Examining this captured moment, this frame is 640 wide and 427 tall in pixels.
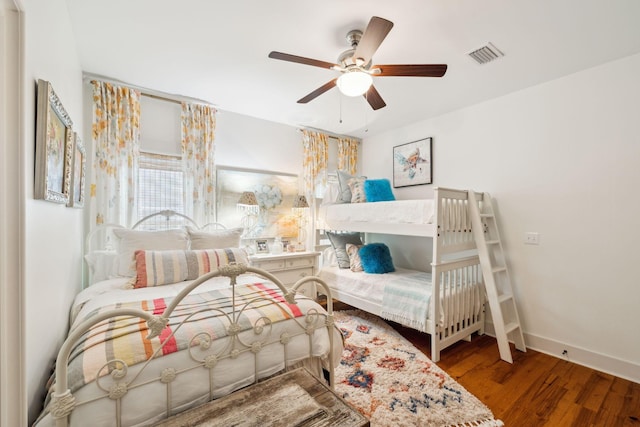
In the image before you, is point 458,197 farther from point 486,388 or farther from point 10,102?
point 10,102

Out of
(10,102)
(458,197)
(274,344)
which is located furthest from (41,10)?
(458,197)

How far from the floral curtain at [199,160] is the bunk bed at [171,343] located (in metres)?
0.95

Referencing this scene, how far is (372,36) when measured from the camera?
154cm

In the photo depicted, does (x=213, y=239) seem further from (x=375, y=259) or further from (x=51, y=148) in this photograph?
(x=375, y=259)

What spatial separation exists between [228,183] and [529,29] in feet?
10.1

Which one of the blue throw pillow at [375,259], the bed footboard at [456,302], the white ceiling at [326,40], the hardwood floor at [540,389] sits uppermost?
the white ceiling at [326,40]

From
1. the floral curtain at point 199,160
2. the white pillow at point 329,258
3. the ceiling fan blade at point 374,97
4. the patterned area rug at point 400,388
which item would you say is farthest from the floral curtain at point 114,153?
the patterned area rug at point 400,388

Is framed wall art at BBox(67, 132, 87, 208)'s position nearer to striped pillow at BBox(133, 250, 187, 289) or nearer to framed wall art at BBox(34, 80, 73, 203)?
framed wall art at BBox(34, 80, 73, 203)

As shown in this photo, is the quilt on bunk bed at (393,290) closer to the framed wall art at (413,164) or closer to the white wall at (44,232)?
the framed wall art at (413,164)

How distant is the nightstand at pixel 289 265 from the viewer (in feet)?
10.1

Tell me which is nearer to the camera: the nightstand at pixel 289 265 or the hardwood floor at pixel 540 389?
the hardwood floor at pixel 540 389

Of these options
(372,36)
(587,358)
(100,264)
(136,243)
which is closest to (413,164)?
(372,36)

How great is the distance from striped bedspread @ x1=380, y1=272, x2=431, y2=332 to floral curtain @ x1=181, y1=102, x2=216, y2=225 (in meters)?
2.15

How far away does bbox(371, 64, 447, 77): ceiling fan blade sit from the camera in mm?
1743
